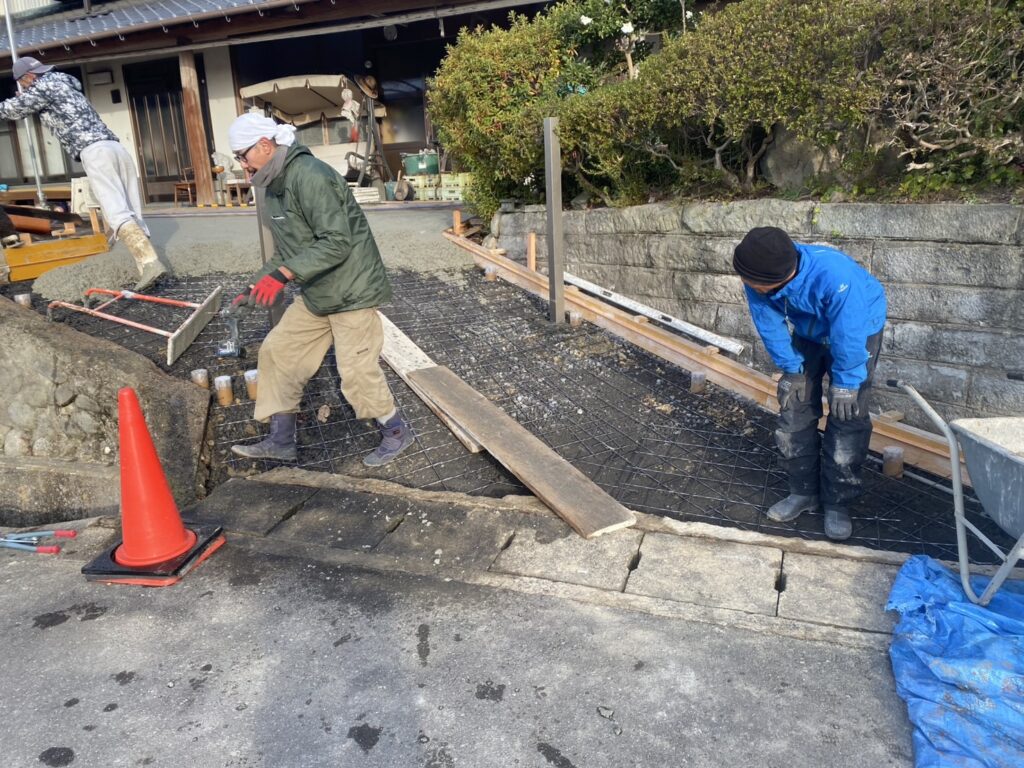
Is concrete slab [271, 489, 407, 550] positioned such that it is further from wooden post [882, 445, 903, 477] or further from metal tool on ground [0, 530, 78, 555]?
wooden post [882, 445, 903, 477]

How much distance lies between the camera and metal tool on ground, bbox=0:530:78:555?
3322 mm

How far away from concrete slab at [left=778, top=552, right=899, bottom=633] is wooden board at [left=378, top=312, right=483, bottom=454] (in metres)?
1.90

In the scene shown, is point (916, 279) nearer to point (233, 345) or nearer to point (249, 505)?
point (249, 505)

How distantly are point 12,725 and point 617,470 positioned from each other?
3002mm

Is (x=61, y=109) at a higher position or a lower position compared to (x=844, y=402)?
higher

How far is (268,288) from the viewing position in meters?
3.56

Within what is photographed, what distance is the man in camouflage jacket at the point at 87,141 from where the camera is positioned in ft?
20.0

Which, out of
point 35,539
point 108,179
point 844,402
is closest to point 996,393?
point 844,402

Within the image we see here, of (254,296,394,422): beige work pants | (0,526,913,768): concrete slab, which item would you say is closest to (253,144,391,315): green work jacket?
(254,296,394,422): beige work pants

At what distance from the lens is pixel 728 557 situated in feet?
9.94

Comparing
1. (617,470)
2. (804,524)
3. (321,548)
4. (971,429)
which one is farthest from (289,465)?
(971,429)

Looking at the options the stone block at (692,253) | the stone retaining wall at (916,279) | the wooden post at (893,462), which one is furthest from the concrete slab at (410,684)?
the stone block at (692,253)

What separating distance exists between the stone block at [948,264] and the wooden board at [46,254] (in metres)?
7.16

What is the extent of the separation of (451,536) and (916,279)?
3630 mm
